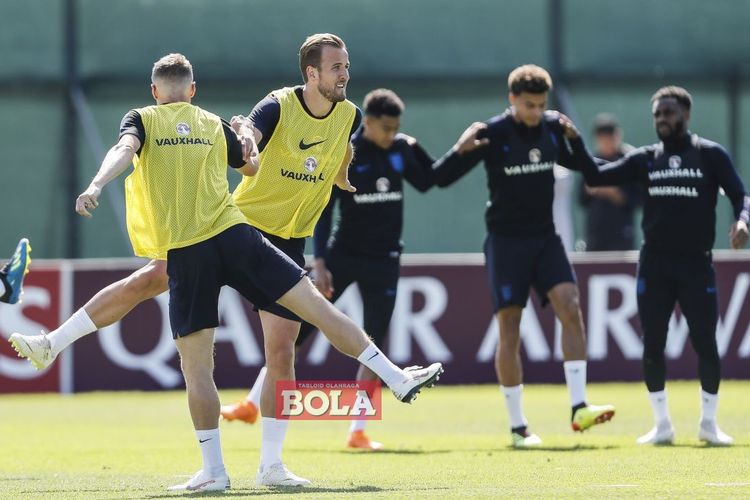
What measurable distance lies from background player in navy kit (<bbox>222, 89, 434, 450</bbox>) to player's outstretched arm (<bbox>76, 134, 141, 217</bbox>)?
12.1 feet

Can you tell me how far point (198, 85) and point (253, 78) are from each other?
2.32ft

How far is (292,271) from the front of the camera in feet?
27.0

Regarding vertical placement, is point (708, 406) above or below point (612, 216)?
below

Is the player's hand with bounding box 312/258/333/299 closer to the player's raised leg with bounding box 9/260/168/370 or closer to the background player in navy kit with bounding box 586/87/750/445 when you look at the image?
the player's raised leg with bounding box 9/260/168/370

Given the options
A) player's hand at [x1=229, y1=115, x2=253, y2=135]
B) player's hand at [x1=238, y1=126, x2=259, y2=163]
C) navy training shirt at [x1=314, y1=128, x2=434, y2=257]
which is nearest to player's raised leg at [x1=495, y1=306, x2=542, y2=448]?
navy training shirt at [x1=314, y1=128, x2=434, y2=257]

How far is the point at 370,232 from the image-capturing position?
38.7 feet

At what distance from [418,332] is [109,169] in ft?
29.4

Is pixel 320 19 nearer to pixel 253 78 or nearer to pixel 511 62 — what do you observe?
pixel 253 78

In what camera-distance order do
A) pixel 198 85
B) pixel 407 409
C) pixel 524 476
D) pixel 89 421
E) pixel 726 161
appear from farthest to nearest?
pixel 198 85 < pixel 407 409 < pixel 89 421 < pixel 726 161 < pixel 524 476

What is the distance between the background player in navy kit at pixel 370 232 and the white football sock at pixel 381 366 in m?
3.30

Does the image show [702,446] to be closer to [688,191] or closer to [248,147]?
[688,191]

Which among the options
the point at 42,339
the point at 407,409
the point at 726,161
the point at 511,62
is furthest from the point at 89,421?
the point at 511,62

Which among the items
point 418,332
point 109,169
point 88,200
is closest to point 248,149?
point 109,169

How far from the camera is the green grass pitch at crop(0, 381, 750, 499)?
328 inches
